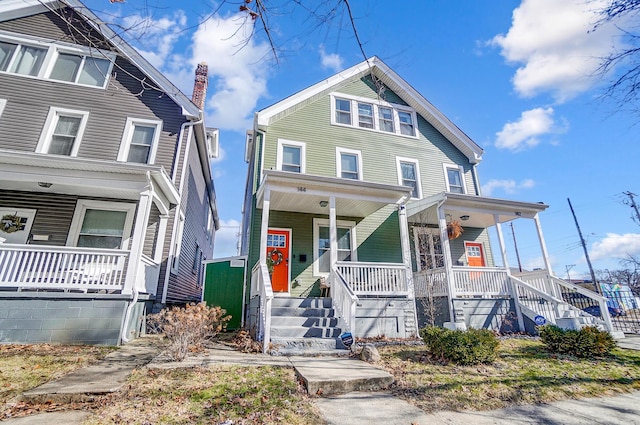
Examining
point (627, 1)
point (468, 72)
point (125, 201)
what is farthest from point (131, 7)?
point (125, 201)

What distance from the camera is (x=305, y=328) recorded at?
266 inches

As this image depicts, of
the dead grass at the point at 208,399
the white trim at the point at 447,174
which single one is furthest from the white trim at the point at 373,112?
the dead grass at the point at 208,399

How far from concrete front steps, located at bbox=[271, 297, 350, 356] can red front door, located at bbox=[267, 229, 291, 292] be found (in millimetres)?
1987

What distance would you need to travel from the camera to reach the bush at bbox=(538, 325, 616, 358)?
6328mm

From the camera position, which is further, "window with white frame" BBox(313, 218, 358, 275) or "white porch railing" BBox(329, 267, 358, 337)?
"window with white frame" BBox(313, 218, 358, 275)

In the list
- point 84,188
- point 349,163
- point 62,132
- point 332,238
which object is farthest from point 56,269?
point 349,163

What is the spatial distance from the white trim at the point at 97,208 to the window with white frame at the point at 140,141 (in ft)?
5.47

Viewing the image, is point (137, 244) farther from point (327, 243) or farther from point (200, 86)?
point (200, 86)

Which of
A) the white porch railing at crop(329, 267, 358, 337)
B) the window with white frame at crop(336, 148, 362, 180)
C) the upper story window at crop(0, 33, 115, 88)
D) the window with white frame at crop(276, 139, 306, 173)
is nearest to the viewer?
the white porch railing at crop(329, 267, 358, 337)

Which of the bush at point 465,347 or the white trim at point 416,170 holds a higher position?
the white trim at point 416,170

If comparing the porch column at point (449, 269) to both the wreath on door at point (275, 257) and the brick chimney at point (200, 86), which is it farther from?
the brick chimney at point (200, 86)

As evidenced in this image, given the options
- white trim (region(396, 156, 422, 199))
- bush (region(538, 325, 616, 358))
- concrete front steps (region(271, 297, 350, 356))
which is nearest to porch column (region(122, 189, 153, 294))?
concrete front steps (region(271, 297, 350, 356))

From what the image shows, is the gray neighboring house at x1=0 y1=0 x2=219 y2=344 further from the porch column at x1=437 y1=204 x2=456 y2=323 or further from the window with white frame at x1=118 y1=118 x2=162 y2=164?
the porch column at x1=437 y1=204 x2=456 y2=323

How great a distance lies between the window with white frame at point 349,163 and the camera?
37.8 ft
